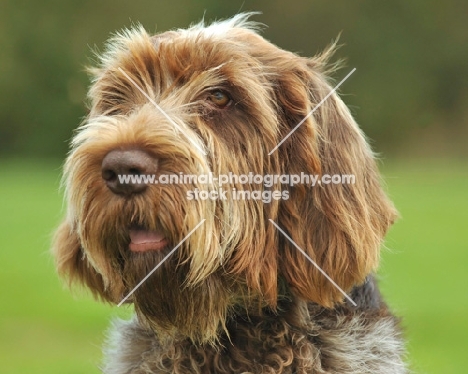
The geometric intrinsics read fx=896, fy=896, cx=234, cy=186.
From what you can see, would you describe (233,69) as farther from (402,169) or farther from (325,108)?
(402,169)

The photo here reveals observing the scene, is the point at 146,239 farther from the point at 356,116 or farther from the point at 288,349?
the point at 356,116

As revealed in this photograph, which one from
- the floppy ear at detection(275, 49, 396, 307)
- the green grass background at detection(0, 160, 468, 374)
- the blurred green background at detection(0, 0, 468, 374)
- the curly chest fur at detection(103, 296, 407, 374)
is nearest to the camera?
the floppy ear at detection(275, 49, 396, 307)

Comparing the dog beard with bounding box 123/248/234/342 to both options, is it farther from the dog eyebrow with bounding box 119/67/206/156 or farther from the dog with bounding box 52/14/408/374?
the dog eyebrow with bounding box 119/67/206/156

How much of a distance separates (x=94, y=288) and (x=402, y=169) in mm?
19684

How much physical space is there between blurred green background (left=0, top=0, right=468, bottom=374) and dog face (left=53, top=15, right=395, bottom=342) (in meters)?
3.28

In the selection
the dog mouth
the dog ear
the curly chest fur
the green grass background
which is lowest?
the curly chest fur

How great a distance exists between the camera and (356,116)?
87.7ft

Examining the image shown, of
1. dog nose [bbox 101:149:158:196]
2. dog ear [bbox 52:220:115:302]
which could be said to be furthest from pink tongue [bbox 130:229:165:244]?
dog ear [bbox 52:220:115:302]

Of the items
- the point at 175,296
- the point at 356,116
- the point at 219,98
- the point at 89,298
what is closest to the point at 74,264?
the point at 175,296

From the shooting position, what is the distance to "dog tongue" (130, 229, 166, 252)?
3.13 meters

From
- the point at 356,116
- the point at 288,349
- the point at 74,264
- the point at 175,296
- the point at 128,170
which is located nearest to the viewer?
the point at 128,170

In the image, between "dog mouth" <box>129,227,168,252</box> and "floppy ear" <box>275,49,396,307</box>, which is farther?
"floppy ear" <box>275,49,396,307</box>

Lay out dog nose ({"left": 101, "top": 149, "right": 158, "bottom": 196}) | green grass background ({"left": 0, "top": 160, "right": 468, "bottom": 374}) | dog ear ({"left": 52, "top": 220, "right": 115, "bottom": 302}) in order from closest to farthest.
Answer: dog nose ({"left": 101, "top": 149, "right": 158, "bottom": 196})
dog ear ({"left": 52, "top": 220, "right": 115, "bottom": 302})
green grass background ({"left": 0, "top": 160, "right": 468, "bottom": 374})

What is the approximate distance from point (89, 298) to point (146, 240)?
1275 millimetres
